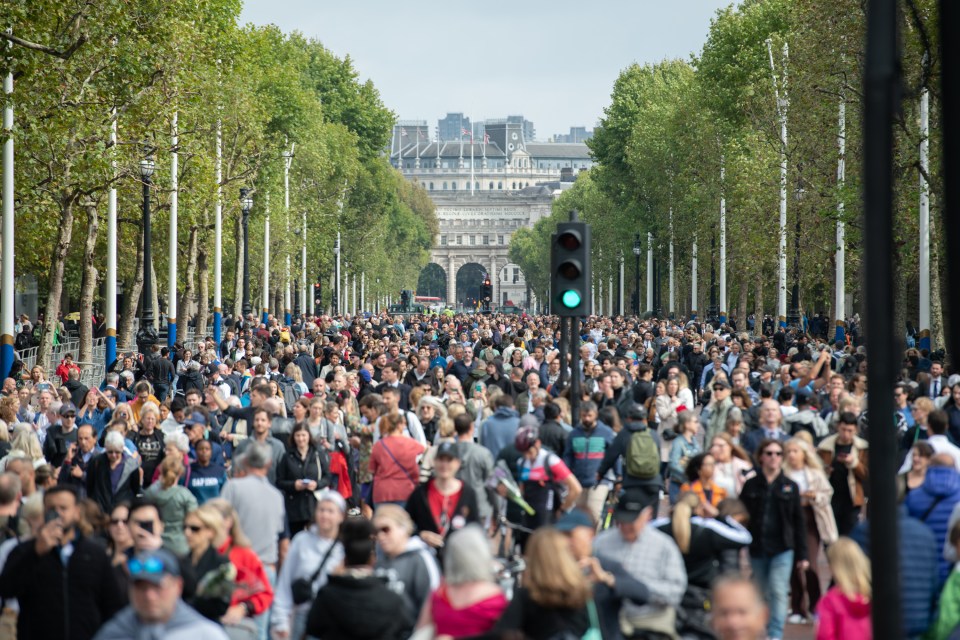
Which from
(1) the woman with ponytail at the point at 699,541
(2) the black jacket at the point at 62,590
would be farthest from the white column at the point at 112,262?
(1) the woman with ponytail at the point at 699,541

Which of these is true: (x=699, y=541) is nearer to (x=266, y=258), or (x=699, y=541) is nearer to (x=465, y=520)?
(x=465, y=520)

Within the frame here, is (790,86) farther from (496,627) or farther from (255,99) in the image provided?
(496,627)

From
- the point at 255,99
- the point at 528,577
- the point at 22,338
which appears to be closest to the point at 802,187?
the point at 255,99

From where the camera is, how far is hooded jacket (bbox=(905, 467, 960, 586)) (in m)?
10.2

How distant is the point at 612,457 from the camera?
1294cm

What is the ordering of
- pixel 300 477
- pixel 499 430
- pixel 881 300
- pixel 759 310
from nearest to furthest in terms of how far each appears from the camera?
pixel 881 300 < pixel 300 477 < pixel 499 430 < pixel 759 310

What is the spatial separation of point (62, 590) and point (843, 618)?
3.94m

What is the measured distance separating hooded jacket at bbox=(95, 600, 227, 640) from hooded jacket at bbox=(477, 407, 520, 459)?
304 inches

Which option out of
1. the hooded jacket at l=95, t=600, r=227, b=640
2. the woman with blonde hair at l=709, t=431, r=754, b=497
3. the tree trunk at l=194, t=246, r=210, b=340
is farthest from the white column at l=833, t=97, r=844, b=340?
the hooded jacket at l=95, t=600, r=227, b=640

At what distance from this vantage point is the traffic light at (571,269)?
47.5 ft

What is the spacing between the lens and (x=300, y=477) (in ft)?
41.5

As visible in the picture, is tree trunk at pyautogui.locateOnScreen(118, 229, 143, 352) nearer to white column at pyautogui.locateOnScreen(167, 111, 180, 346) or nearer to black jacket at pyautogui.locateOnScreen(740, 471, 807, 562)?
white column at pyautogui.locateOnScreen(167, 111, 180, 346)

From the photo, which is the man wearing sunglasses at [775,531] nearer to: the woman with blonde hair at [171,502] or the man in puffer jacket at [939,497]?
the man in puffer jacket at [939,497]


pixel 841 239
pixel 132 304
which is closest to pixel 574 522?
pixel 841 239
